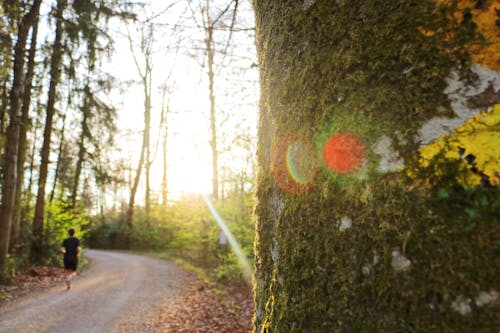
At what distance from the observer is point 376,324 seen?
→ 2.29 ft

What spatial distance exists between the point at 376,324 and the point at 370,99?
52 cm

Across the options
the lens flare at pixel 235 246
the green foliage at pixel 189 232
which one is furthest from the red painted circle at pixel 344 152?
the lens flare at pixel 235 246

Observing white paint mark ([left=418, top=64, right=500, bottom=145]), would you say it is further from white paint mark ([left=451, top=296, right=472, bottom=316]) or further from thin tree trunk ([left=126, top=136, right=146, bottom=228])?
thin tree trunk ([left=126, top=136, right=146, bottom=228])

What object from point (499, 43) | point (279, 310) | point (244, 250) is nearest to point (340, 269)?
point (279, 310)

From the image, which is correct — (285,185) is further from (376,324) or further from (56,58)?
(56,58)

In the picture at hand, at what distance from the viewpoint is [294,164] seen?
1.01 meters

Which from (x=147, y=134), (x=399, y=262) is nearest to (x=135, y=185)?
(x=147, y=134)

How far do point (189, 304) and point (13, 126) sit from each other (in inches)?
277

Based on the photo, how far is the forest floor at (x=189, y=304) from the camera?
6438mm

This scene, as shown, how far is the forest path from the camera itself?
630cm

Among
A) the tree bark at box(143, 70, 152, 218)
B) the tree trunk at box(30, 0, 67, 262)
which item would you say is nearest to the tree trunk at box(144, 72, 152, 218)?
the tree bark at box(143, 70, 152, 218)

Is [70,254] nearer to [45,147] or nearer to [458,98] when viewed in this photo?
[45,147]

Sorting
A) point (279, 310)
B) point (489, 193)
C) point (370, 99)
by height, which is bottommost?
point (279, 310)

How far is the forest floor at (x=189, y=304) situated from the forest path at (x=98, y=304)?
0.17 meters
